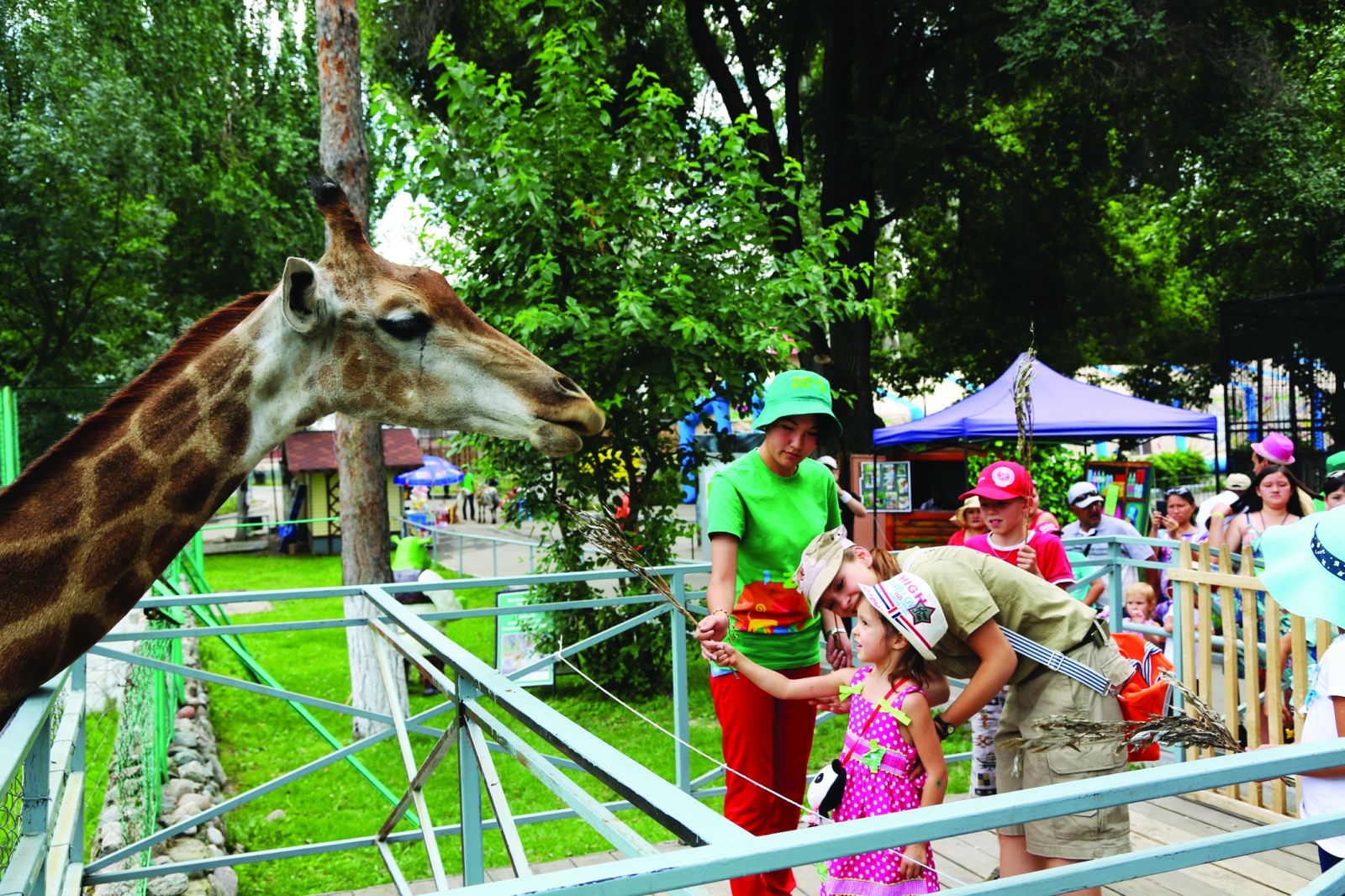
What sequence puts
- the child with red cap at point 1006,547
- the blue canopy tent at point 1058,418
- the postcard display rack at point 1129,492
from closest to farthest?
1. the child with red cap at point 1006,547
2. the blue canopy tent at point 1058,418
3. the postcard display rack at point 1129,492

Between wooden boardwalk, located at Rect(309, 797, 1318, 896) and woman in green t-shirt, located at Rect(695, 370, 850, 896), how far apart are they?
60cm

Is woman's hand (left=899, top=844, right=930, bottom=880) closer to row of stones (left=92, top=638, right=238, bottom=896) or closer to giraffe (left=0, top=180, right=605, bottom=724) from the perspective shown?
A: giraffe (left=0, top=180, right=605, bottom=724)

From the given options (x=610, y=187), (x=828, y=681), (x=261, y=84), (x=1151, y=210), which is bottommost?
(x=828, y=681)

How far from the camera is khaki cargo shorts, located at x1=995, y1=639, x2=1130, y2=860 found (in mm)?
2900

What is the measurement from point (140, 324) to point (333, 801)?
1259 cm

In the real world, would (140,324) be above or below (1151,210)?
below

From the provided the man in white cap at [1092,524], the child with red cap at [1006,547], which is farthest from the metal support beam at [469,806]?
the man in white cap at [1092,524]

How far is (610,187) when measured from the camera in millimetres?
7805

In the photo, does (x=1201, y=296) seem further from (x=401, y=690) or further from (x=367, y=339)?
(x=367, y=339)

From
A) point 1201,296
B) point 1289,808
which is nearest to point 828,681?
point 1289,808

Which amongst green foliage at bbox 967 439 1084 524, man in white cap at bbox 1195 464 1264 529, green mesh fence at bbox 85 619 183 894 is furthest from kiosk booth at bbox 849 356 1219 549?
green mesh fence at bbox 85 619 183 894

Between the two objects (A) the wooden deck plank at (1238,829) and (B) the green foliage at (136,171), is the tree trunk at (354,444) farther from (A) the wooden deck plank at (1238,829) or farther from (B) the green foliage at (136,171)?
(B) the green foliage at (136,171)

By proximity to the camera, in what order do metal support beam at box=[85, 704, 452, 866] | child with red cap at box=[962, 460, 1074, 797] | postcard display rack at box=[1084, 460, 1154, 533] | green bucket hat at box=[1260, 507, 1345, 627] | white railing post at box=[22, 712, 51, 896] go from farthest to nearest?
postcard display rack at box=[1084, 460, 1154, 533] → child with red cap at box=[962, 460, 1074, 797] → metal support beam at box=[85, 704, 452, 866] → white railing post at box=[22, 712, 51, 896] → green bucket hat at box=[1260, 507, 1345, 627]

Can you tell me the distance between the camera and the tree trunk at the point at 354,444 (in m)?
7.82
